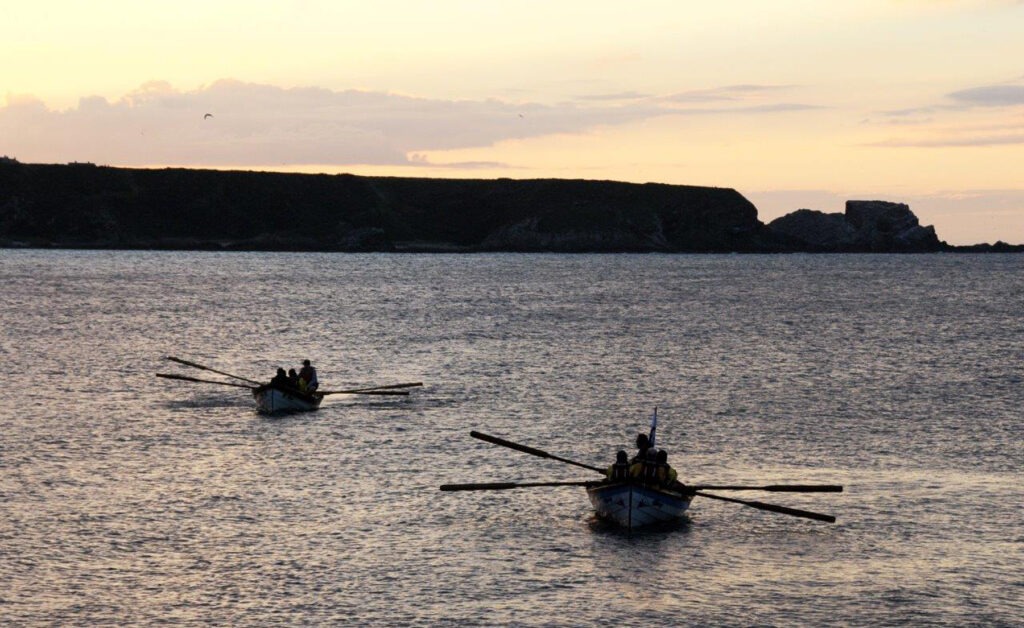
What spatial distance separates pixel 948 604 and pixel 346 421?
94.5ft

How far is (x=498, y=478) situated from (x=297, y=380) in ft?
55.1

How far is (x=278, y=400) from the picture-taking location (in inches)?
2178

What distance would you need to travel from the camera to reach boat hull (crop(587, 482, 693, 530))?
116 feet

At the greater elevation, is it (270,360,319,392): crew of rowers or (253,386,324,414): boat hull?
(270,360,319,392): crew of rowers

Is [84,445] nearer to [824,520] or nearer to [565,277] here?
[824,520]

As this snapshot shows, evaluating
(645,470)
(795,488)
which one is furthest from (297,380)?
(795,488)

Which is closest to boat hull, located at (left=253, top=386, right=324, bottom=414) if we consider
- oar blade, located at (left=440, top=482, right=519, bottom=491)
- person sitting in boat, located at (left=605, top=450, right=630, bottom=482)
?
oar blade, located at (left=440, top=482, right=519, bottom=491)

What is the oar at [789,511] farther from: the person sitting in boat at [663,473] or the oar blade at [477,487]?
the oar blade at [477,487]

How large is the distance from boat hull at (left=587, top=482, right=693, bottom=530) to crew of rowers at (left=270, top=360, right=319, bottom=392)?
2249cm

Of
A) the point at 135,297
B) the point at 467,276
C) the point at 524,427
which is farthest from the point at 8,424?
the point at 467,276

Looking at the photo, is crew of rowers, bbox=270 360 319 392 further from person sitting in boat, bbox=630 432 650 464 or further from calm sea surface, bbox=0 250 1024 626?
person sitting in boat, bbox=630 432 650 464

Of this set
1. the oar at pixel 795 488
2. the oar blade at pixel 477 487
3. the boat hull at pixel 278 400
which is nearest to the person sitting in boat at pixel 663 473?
the oar at pixel 795 488

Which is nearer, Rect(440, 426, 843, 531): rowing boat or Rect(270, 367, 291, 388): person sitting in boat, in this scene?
Rect(440, 426, 843, 531): rowing boat

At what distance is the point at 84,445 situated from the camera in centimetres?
4644
